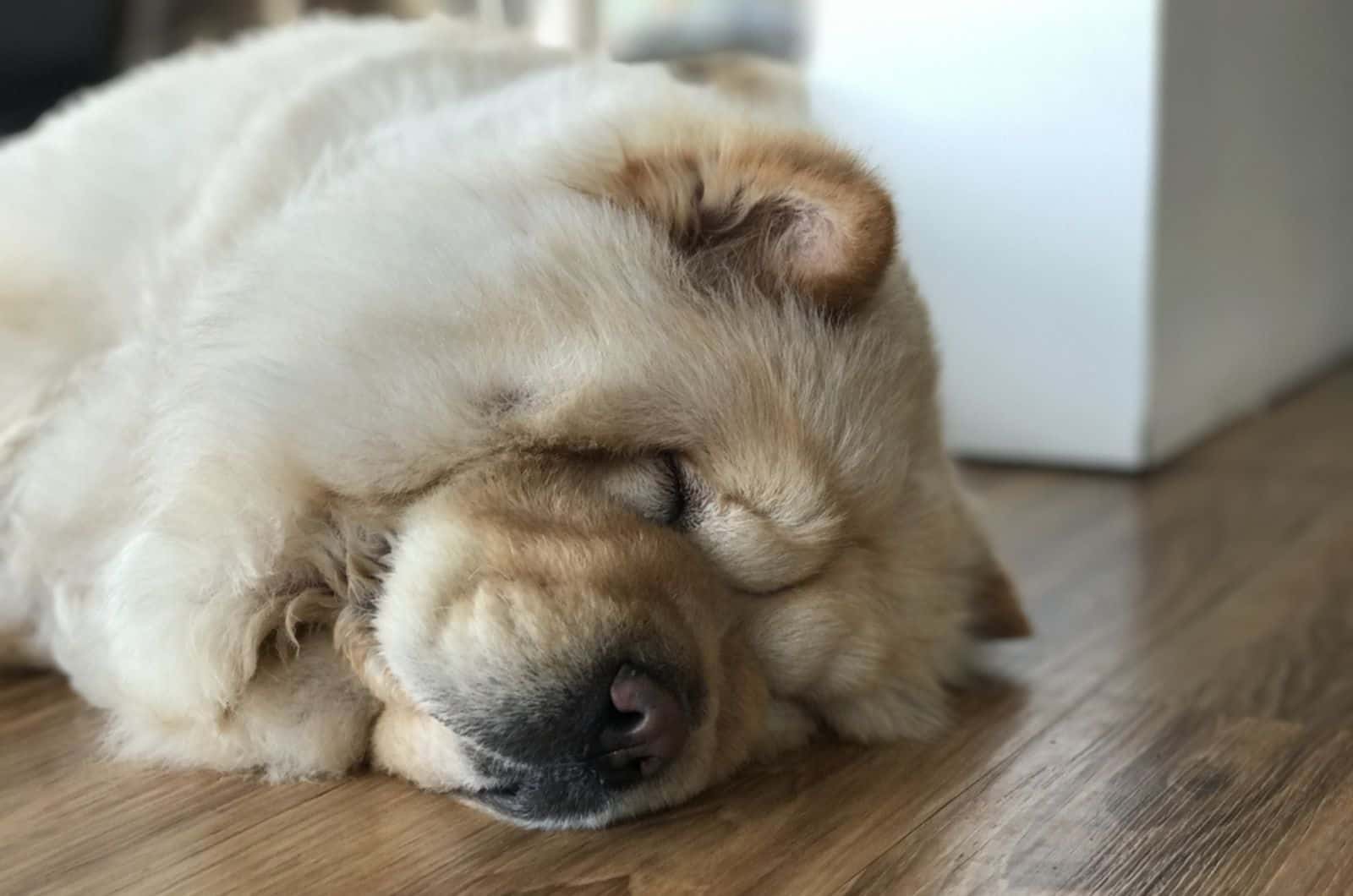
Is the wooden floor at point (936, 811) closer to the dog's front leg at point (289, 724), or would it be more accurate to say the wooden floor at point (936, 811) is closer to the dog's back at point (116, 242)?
the dog's front leg at point (289, 724)

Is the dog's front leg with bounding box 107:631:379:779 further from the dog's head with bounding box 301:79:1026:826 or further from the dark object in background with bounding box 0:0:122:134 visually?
the dark object in background with bounding box 0:0:122:134

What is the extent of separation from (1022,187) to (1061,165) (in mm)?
94

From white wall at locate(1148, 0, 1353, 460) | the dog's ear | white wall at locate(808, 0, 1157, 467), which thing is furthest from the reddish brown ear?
white wall at locate(1148, 0, 1353, 460)

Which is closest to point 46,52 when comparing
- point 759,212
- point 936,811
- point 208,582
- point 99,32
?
point 99,32

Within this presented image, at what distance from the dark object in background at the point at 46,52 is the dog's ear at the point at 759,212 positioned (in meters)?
2.23

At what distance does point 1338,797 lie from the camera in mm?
1374

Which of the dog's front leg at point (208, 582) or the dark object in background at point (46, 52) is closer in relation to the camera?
the dog's front leg at point (208, 582)

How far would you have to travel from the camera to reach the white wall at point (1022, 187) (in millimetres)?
2859

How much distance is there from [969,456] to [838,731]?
5.58 ft

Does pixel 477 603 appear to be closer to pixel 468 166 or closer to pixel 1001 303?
pixel 468 166

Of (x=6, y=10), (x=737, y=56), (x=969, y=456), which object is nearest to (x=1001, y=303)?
(x=969, y=456)

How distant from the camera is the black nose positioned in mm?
1217

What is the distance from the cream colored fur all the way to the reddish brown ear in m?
0.14

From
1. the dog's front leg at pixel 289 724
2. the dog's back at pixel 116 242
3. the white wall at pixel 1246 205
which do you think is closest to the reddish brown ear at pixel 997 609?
the dog's front leg at pixel 289 724
